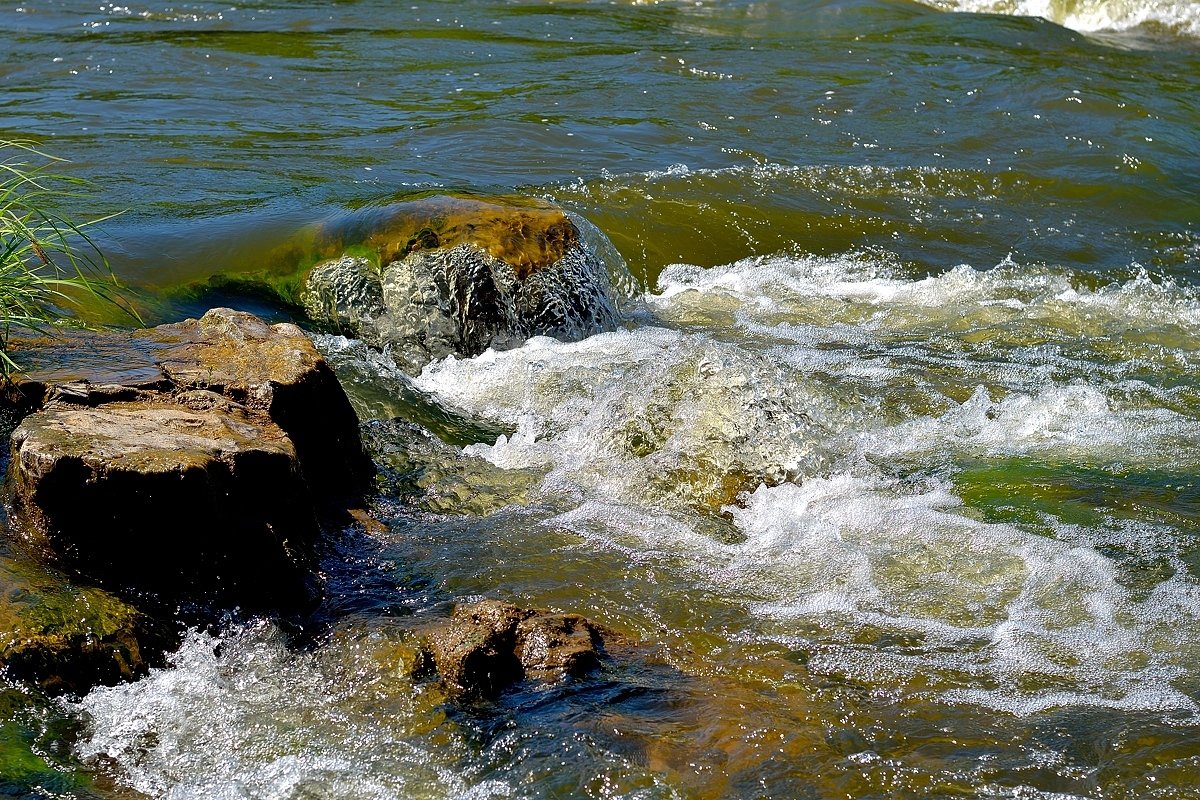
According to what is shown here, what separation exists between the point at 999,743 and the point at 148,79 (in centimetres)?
998

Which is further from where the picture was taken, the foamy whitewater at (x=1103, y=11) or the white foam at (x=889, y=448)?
the foamy whitewater at (x=1103, y=11)

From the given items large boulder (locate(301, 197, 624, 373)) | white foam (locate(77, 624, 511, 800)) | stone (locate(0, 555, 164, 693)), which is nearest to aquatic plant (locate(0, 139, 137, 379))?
stone (locate(0, 555, 164, 693))

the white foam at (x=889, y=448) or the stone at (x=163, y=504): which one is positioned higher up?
the stone at (x=163, y=504)

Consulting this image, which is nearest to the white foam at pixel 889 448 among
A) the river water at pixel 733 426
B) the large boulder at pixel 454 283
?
the river water at pixel 733 426

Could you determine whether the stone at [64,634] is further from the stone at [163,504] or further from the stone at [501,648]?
the stone at [501,648]

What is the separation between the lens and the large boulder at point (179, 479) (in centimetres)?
318

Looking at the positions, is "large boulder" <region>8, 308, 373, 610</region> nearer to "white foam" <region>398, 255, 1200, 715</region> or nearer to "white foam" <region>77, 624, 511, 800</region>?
"white foam" <region>77, 624, 511, 800</region>

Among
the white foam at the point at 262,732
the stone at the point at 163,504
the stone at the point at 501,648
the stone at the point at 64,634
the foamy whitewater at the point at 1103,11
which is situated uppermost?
the foamy whitewater at the point at 1103,11

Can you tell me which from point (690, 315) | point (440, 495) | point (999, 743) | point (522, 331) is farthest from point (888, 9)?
point (999, 743)

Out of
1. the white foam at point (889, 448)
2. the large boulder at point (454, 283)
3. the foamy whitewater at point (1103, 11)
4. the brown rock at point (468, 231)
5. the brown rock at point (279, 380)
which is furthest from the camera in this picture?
the foamy whitewater at point (1103, 11)

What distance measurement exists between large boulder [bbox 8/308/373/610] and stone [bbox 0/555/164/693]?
0.11 m

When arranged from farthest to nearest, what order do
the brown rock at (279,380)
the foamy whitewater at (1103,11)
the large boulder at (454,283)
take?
the foamy whitewater at (1103,11) < the large boulder at (454,283) < the brown rock at (279,380)

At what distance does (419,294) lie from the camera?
610 cm

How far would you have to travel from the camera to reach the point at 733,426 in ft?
15.8
